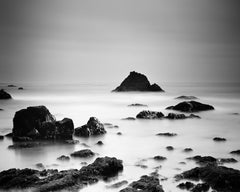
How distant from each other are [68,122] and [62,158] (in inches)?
168

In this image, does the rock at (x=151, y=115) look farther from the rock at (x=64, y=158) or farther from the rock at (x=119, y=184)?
the rock at (x=119, y=184)

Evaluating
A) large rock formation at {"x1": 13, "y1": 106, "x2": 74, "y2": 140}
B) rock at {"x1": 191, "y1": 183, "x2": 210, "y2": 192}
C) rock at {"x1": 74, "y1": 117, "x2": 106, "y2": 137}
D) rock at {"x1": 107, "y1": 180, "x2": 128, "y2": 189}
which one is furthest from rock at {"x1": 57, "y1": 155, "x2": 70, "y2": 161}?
rock at {"x1": 191, "y1": 183, "x2": 210, "y2": 192}

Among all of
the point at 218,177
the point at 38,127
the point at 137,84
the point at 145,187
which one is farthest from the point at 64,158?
the point at 137,84

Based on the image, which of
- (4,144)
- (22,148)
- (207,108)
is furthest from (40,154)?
(207,108)

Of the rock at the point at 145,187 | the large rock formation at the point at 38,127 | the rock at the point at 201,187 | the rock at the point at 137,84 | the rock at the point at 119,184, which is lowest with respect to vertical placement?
the rock at the point at 119,184

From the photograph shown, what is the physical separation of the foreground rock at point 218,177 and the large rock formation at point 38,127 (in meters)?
8.24

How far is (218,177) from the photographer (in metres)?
8.78

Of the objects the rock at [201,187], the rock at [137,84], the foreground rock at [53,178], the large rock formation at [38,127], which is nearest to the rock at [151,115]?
the large rock formation at [38,127]

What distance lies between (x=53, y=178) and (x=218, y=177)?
4.89 meters

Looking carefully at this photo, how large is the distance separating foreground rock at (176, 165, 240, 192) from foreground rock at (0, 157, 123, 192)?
266cm

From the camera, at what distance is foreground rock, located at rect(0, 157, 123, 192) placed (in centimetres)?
828

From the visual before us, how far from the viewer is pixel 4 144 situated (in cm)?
1537

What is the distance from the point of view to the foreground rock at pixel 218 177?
8.45 meters

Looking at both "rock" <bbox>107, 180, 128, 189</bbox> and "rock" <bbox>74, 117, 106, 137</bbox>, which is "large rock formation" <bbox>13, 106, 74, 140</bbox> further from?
"rock" <bbox>107, 180, 128, 189</bbox>
